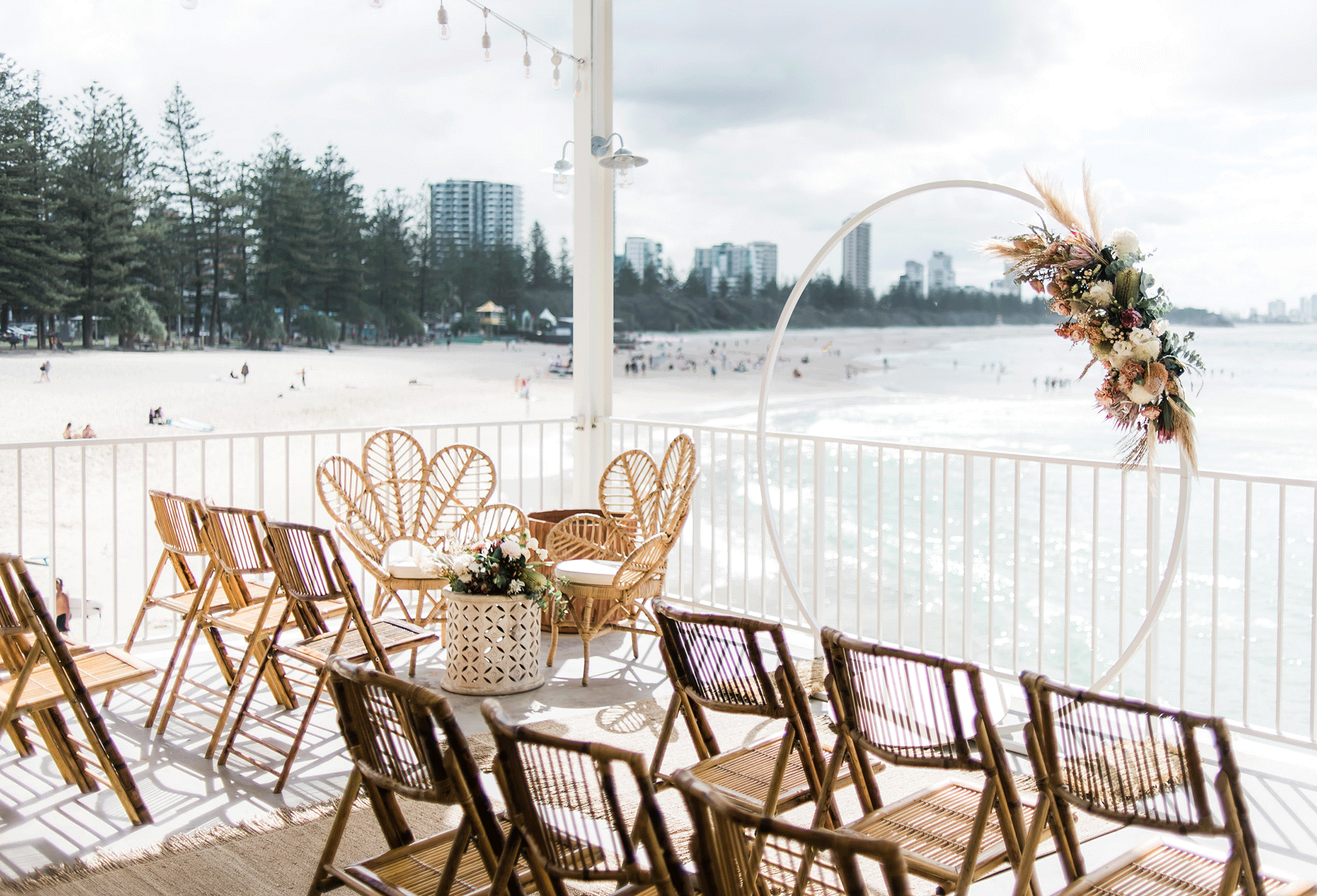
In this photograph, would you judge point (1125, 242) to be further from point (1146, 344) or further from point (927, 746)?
point (927, 746)

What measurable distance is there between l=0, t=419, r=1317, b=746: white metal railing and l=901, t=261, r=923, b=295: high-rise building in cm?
267

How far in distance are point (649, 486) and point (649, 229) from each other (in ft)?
30.7

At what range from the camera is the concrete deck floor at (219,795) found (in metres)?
2.95

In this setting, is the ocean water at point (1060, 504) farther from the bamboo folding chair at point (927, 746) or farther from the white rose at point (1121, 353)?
the bamboo folding chair at point (927, 746)

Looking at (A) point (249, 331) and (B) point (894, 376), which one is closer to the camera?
(A) point (249, 331)

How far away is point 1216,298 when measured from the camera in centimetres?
1622

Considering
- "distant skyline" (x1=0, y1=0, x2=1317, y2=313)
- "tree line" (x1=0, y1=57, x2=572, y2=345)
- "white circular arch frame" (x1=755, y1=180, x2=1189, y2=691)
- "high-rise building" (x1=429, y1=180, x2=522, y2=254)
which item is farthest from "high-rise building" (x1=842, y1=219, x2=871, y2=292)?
"white circular arch frame" (x1=755, y1=180, x2=1189, y2=691)

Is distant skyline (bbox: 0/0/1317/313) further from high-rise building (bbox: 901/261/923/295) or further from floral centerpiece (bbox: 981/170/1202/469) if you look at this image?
floral centerpiece (bbox: 981/170/1202/469)

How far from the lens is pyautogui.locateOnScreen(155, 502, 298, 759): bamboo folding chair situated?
366cm

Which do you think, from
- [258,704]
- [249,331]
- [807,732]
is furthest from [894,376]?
[807,732]

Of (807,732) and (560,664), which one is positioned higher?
(807,732)

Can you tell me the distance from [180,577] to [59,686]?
136 cm

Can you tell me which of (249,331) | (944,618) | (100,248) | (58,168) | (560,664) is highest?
(58,168)

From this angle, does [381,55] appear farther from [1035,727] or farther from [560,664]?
[1035,727]
